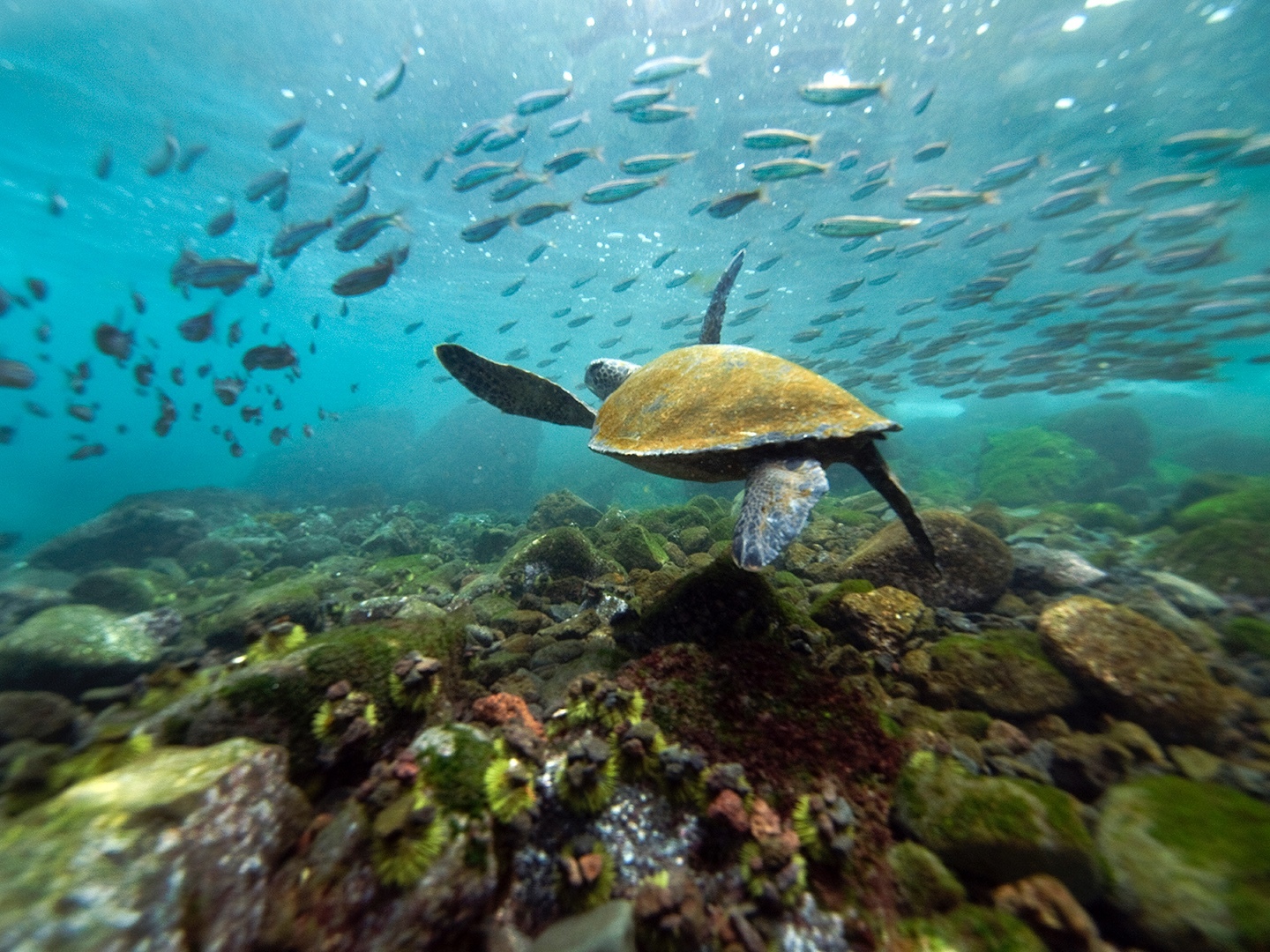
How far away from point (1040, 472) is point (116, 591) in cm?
2508

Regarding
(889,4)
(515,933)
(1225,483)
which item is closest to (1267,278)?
(1225,483)

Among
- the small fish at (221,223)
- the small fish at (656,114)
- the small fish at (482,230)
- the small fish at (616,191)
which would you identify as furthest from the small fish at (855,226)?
the small fish at (221,223)

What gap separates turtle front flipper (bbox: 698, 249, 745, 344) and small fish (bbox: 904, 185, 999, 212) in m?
7.22

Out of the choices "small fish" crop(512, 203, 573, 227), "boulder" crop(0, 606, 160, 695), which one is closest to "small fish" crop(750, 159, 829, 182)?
"small fish" crop(512, 203, 573, 227)

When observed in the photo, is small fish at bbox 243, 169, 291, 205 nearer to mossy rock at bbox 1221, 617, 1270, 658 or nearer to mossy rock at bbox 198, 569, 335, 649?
mossy rock at bbox 198, 569, 335, 649

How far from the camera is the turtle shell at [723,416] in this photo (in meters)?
2.85

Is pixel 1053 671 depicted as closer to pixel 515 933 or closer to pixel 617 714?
pixel 617 714

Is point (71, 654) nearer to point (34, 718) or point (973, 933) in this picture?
point (34, 718)

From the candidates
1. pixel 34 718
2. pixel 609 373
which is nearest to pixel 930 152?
pixel 609 373

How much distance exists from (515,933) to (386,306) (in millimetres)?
38517

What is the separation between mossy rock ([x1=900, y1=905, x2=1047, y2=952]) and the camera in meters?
1.47

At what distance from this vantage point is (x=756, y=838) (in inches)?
69.1

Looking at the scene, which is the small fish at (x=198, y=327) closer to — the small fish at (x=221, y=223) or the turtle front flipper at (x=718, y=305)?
the small fish at (x=221, y=223)

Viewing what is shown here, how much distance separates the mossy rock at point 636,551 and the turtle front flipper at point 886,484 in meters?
2.90
